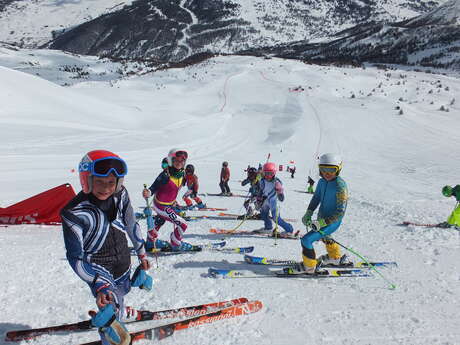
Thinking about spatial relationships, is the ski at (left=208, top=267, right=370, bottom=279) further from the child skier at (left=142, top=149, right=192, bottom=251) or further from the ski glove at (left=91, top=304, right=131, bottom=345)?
the ski glove at (left=91, top=304, right=131, bottom=345)

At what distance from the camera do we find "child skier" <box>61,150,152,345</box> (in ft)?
9.11

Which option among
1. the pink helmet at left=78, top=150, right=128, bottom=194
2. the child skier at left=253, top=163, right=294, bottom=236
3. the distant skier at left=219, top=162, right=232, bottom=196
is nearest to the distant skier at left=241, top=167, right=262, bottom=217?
the child skier at left=253, top=163, right=294, bottom=236

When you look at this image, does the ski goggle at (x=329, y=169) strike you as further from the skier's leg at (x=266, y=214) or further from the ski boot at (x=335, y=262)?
the skier's leg at (x=266, y=214)

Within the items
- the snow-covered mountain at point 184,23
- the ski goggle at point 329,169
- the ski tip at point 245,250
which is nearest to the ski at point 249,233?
the ski tip at point 245,250

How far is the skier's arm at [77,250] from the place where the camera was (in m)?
2.78

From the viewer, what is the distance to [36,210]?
6.96 m

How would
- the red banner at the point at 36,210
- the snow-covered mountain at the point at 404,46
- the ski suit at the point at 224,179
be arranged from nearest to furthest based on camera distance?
the red banner at the point at 36,210 → the ski suit at the point at 224,179 → the snow-covered mountain at the point at 404,46

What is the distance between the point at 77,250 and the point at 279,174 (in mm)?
14670

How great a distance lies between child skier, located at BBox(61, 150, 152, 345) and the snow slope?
99 centimetres

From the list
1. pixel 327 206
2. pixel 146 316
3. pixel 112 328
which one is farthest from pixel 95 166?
pixel 327 206

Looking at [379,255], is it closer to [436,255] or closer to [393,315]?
[436,255]

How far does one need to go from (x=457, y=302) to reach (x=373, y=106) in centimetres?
2758

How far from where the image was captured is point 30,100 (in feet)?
62.6

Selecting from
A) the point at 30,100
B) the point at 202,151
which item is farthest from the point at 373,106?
the point at 30,100
